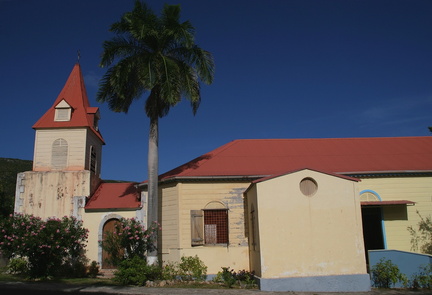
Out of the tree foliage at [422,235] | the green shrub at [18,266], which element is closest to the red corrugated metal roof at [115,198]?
the green shrub at [18,266]

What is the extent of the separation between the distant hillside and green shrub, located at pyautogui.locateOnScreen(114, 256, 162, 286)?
54.2 feet

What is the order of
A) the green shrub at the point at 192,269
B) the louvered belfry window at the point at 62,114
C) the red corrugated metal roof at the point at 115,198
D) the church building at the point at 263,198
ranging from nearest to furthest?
1. the church building at the point at 263,198
2. the green shrub at the point at 192,269
3. the red corrugated metal roof at the point at 115,198
4. the louvered belfry window at the point at 62,114

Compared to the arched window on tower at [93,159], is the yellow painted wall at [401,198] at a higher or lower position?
lower

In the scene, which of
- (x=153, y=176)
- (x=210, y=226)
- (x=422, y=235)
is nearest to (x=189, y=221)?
(x=210, y=226)

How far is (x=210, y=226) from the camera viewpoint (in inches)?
650

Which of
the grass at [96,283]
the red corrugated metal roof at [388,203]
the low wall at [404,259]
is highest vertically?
the red corrugated metal roof at [388,203]

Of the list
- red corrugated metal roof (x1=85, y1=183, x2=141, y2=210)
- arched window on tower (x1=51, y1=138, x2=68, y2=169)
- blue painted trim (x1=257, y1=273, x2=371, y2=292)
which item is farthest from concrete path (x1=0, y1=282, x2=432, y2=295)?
arched window on tower (x1=51, y1=138, x2=68, y2=169)

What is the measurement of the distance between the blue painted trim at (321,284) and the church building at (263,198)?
0.12 ft

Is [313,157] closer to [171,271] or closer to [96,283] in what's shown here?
[171,271]

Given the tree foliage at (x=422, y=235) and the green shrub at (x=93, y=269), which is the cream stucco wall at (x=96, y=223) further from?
the tree foliage at (x=422, y=235)

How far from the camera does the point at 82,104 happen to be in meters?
22.5

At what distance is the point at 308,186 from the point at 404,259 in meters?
4.61

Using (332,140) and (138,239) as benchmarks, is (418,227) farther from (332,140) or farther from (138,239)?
(138,239)

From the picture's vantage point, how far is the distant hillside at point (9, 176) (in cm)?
2688
